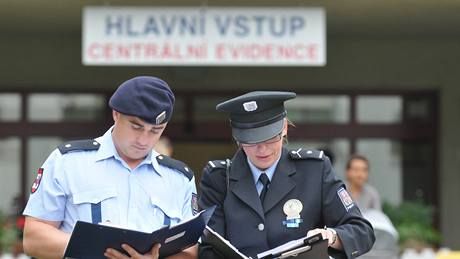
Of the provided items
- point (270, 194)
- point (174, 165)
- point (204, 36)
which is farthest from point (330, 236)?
point (204, 36)

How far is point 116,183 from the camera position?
3.30 m

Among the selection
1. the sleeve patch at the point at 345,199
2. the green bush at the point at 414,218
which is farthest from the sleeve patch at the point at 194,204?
the green bush at the point at 414,218

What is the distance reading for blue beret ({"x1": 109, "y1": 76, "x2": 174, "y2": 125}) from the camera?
318 cm

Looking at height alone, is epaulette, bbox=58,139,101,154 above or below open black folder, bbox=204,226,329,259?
above

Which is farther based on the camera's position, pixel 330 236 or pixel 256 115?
pixel 256 115

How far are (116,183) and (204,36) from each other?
540 centimetres

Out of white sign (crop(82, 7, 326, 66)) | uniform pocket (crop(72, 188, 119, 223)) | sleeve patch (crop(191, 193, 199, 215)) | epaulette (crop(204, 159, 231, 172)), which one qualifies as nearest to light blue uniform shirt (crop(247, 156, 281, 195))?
epaulette (crop(204, 159, 231, 172))

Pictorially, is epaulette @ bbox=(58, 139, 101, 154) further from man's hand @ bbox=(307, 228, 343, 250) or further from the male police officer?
man's hand @ bbox=(307, 228, 343, 250)

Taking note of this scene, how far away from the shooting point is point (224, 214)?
348 centimetres

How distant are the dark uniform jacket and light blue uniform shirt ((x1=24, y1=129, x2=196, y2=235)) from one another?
182mm

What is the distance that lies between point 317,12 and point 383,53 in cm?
272

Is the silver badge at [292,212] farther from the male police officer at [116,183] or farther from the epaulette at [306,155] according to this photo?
the male police officer at [116,183]

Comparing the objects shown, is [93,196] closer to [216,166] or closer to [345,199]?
[216,166]

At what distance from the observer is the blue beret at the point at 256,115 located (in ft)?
11.3
